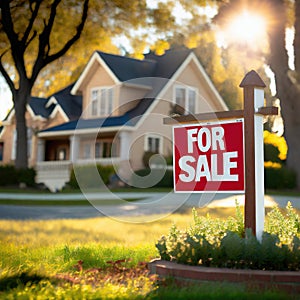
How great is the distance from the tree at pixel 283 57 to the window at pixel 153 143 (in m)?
7.86

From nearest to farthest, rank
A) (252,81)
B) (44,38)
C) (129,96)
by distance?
(252,81), (44,38), (129,96)

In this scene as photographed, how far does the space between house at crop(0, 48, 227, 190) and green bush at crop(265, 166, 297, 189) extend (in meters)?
5.74

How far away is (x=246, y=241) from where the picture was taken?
6.57 m

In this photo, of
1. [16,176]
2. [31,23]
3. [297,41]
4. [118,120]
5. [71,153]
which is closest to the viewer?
[297,41]

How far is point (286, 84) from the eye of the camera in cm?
2523

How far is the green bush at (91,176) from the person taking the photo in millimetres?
27734

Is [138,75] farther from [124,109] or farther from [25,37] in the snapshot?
[25,37]

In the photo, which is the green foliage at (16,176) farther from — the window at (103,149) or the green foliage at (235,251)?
the green foliage at (235,251)

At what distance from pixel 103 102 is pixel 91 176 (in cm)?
540

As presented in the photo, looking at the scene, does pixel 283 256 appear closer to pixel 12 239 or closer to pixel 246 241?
pixel 246 241

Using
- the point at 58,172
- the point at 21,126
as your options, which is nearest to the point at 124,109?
the point at 58,172

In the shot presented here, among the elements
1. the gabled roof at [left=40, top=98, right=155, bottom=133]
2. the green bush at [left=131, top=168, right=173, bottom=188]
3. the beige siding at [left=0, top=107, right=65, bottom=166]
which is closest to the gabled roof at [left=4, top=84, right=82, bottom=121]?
the beige siding at [left=0, top=107, right=65, bottom=166]

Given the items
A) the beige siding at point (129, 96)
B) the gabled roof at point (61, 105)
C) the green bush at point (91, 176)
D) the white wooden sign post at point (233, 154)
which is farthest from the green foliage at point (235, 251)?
the gabled roof at point (61, 105)

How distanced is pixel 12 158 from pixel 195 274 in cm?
3401
